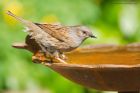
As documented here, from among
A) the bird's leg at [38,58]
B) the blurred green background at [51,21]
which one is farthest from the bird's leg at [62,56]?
the blurred green background at [51,21]

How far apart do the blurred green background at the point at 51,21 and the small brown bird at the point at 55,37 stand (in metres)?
2.05

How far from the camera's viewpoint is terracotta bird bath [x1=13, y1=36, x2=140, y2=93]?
3402 mm

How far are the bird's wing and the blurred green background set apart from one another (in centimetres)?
206

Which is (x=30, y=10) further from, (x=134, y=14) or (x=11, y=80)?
(x=134, y=14)

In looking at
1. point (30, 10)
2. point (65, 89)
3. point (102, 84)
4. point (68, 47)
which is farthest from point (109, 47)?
point (30, 10)

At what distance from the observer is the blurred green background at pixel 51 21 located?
6.15 meters

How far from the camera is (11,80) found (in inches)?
242

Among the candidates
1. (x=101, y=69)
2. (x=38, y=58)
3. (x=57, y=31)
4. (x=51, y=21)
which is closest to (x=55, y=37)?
(x=57, y=31)

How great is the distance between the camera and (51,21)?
257 inches

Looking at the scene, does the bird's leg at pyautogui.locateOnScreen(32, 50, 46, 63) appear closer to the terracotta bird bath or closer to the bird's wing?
the terracotta bird bath

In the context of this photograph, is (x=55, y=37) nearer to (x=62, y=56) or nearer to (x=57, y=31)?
(x=57, y=31)

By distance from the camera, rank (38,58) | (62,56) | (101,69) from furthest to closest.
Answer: (62,56) < (38,58) < (101,69)

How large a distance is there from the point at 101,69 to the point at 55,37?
69cm

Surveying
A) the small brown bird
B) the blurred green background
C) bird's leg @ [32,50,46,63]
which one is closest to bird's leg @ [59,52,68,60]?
the small brown bird
